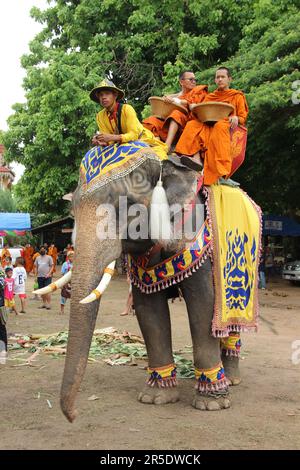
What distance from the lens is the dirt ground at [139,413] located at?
425 cm

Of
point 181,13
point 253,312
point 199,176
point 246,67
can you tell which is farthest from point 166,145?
point 181,13

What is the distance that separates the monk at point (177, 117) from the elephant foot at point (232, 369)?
8.19 feet

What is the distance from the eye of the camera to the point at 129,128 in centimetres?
479

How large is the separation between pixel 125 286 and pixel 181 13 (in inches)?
358

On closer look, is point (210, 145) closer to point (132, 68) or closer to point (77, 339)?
point (77, 339)

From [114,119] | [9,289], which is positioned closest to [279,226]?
[9,289]

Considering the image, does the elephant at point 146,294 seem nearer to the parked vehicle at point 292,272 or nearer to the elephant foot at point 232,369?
the elephant foot at point 232,369

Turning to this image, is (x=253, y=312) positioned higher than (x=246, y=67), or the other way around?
(x=246, y=67)

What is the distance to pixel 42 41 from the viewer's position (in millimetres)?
21047

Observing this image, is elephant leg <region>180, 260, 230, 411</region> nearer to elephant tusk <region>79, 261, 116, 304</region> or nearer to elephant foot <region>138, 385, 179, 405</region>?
elephant foot <region>138, 385, 179, 405</region>

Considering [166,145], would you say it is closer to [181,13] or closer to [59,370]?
[59,370]

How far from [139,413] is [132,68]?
50.1 feet

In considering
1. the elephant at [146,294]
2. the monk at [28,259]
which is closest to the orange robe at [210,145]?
the elephant at [146,294]
